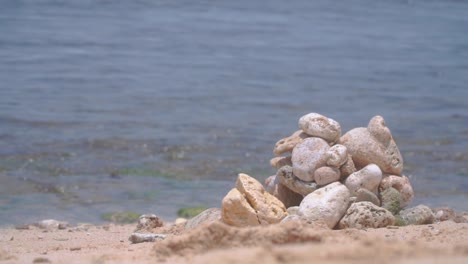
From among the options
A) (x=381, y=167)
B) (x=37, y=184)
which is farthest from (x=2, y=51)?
(x=381, y=167)

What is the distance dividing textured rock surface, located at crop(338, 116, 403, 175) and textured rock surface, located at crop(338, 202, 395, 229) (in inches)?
19.1

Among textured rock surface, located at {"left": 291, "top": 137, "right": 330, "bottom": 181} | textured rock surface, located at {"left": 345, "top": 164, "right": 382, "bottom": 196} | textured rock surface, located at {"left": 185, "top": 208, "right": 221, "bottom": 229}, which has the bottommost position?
textured rock surface, located at {"left": 185, "top": 208, "right": 221, "bottom": 229}

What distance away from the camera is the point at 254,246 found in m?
4.78

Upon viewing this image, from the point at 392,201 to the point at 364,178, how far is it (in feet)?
1.15

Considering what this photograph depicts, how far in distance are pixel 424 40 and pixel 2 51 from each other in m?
11.5

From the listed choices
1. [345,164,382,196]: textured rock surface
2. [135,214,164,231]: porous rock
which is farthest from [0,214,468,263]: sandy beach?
[345,164,382,196]: textured rock surface

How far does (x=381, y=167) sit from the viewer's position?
23.9ft

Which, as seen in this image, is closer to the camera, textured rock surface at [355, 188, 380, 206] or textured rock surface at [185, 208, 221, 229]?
textured rock surface at [185, 208, 221, 229]

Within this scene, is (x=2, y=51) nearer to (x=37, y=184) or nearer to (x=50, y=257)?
(x=37, y=184)

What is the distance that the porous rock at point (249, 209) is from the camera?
6.50 metres

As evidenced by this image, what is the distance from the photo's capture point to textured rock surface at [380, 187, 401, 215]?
7.16m

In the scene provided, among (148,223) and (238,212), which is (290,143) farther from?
(148,223)

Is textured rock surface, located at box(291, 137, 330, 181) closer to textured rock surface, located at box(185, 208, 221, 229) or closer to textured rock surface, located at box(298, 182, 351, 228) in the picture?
textured rock surface, located at box(298, 182, 351, 228)

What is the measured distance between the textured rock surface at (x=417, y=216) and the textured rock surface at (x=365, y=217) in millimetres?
267
